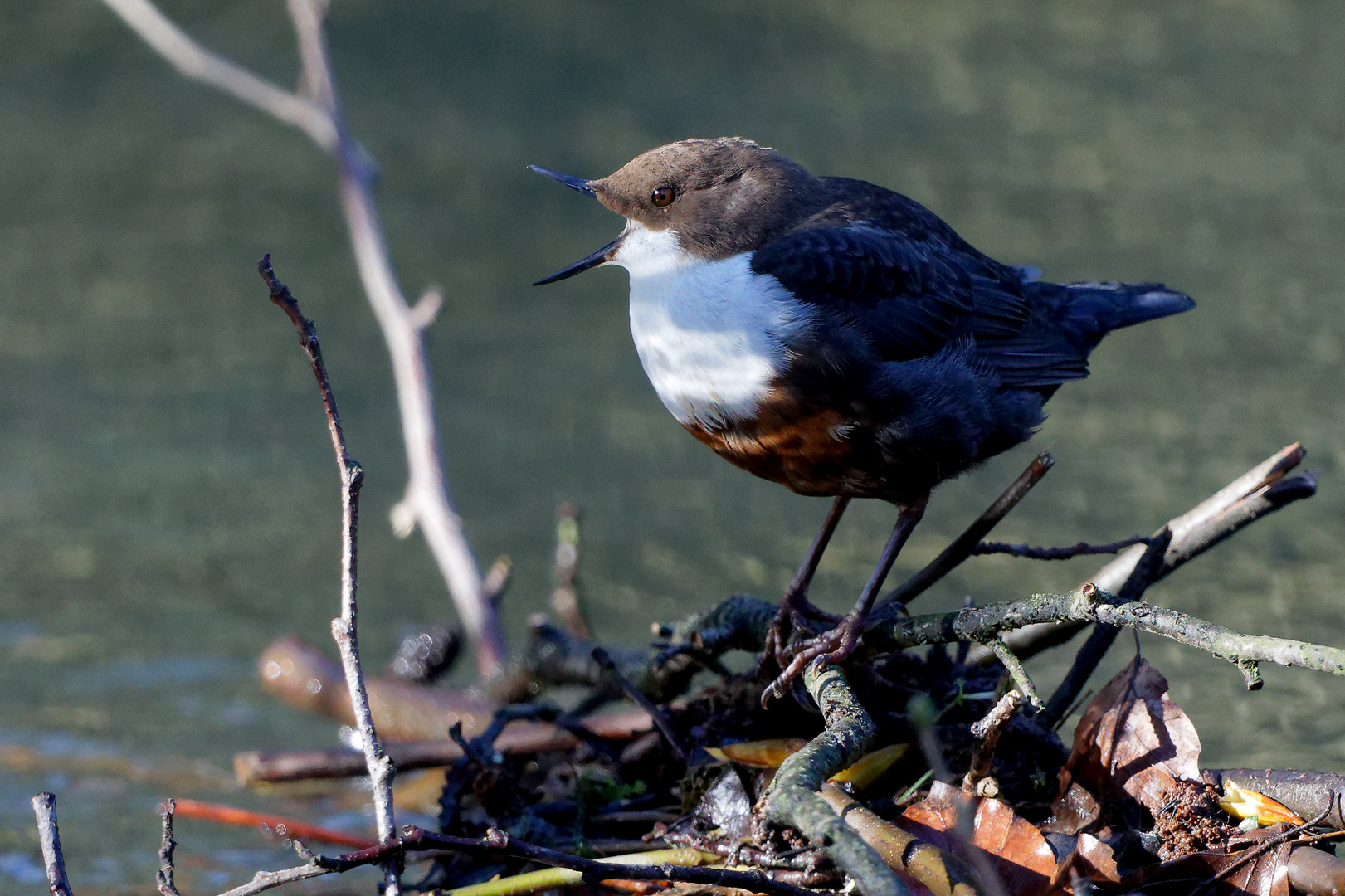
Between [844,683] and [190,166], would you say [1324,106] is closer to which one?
[190,166]

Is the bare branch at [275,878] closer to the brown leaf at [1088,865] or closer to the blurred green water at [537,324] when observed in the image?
the brown leaf at [1088,865]

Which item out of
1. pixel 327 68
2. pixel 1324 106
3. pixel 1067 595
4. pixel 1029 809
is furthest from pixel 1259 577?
pixel 1324 106

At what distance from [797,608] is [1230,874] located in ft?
3.37

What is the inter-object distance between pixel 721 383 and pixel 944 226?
0.79m

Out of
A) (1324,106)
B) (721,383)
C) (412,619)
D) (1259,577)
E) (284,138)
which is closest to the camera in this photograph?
(721,383)

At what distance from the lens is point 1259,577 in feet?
14.1

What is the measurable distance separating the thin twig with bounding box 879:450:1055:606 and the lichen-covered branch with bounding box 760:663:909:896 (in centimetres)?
33

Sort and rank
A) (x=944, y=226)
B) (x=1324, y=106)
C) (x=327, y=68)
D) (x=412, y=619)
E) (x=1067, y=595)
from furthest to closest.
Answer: (x=1324, y=106) < (x=327, y=68) < (x=412, y=619) < (x=944, y=226) < (x=1067, y=595)

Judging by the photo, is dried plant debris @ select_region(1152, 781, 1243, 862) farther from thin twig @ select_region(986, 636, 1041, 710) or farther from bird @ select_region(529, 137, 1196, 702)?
bird @ select_region(529, 137, 1196, 702)

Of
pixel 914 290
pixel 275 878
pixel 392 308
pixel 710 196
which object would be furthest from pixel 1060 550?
pixel 392 308

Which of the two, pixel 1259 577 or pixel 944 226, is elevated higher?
pixel 944 226

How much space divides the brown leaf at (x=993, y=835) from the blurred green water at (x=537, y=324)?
129cm

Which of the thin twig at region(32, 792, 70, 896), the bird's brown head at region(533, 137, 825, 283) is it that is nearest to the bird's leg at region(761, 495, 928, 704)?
the bird's brown head at region(533, 137, 825, 283)

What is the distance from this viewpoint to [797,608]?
289cm
